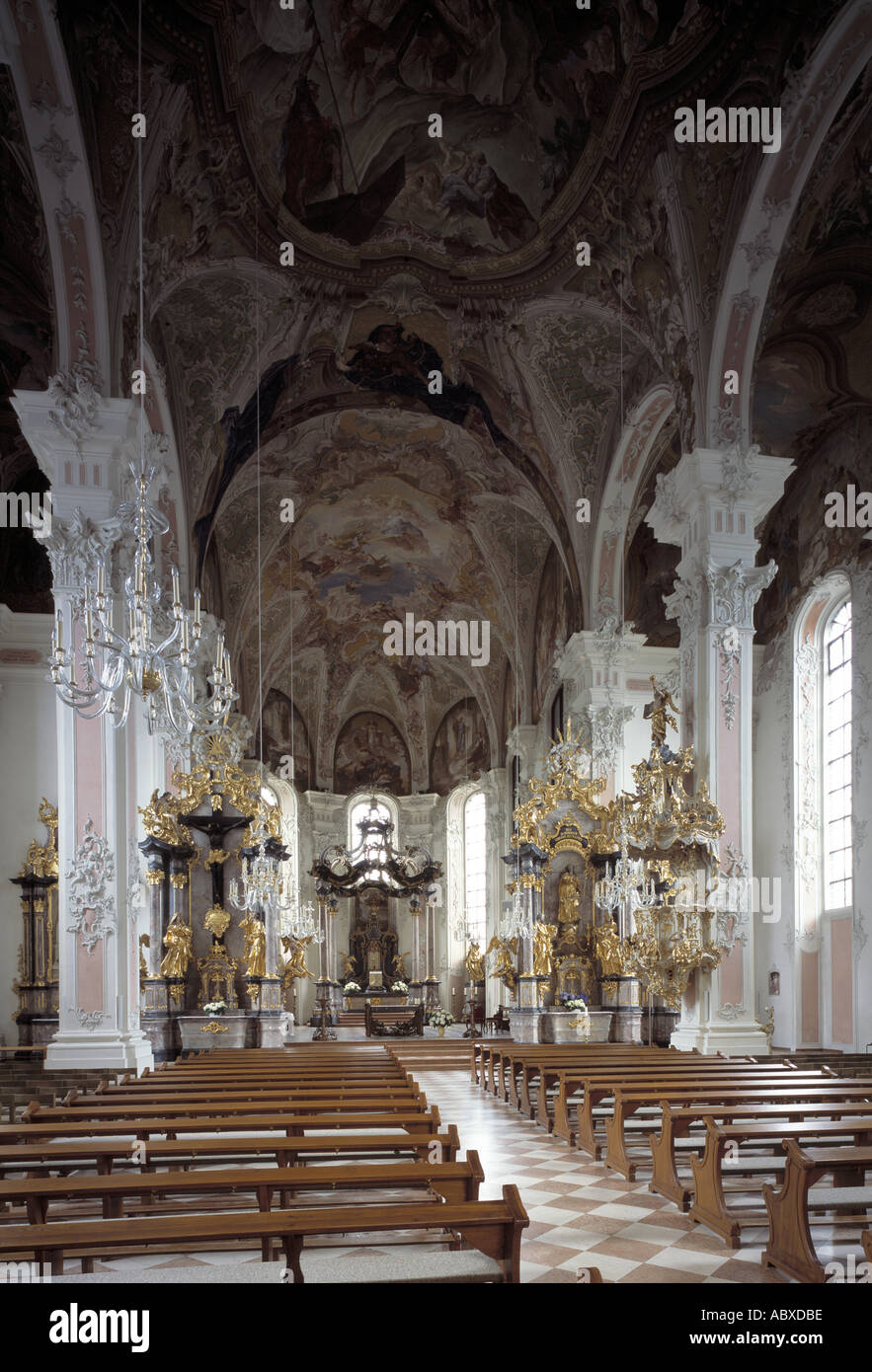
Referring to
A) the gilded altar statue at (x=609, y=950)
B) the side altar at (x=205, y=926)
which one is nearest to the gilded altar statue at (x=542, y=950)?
the gilded altar statue at (x=609, y=950)

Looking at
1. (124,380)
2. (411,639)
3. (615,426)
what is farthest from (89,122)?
(411,639)

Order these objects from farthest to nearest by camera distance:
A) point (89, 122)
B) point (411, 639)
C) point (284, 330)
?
point (411, 639) → point (284, 330) → point (89, 122)

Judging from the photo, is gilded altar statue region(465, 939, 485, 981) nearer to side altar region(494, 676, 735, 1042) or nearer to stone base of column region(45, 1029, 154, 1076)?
side altar region(494, 676, 735, 1042)

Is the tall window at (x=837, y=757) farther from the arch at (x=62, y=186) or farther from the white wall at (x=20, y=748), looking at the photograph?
the white wall at (x=20, y=748)

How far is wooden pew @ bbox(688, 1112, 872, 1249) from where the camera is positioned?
6172 millimetres

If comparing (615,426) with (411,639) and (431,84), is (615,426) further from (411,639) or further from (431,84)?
(411,639)

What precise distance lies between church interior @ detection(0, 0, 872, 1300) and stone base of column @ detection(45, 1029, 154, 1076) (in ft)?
0.13

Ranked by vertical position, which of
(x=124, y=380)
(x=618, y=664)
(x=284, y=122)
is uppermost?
(x=284, y=122)

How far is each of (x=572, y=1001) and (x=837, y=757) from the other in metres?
6.22

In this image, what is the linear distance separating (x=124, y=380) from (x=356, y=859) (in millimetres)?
24614

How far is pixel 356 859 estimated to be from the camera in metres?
36.2

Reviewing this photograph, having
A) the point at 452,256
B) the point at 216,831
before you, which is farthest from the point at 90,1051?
the point at 452,256
